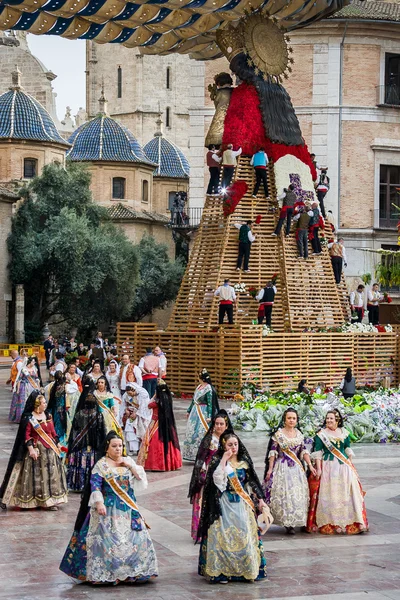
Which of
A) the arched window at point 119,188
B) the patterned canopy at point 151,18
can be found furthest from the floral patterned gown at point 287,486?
the arched window at point 119,188

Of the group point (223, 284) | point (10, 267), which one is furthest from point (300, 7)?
point (10, 267)

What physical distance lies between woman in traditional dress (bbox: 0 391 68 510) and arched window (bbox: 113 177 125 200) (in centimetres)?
5582

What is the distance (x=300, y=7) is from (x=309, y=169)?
418 cm

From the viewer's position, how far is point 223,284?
3012 cm

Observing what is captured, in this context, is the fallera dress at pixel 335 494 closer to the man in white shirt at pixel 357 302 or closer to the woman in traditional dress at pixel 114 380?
the woman in traditional dress at pixel 114 380

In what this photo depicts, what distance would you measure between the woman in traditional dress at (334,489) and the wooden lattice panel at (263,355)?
578 inches

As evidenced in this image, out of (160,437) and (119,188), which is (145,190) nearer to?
(119,188)

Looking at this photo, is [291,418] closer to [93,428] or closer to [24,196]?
[93,428]

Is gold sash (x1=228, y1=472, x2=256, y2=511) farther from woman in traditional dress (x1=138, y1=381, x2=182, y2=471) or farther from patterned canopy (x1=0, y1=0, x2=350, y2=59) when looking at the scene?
patterned canopy (x1=0, y1=0, x2=350, y2=59)

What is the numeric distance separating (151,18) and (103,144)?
42.5 m

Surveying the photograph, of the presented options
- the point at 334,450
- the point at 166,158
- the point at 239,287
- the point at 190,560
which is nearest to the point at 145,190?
the point at 166,158

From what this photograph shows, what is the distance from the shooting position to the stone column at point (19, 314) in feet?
175

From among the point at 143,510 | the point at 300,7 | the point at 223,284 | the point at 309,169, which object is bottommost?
the point at 143,510

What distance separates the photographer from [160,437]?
18297mm
